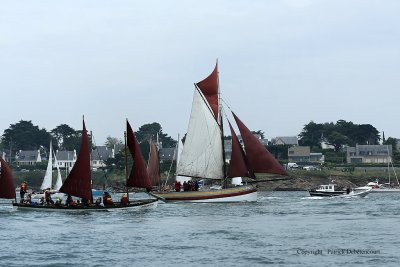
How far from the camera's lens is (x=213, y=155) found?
102 metres

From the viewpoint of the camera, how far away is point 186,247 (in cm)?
5256

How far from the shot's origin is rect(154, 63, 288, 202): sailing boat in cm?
9806

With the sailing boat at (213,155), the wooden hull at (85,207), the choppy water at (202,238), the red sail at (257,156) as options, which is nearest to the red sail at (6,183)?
the wooden hull at (85,207)

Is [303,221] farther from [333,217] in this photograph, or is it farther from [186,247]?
[186,247]

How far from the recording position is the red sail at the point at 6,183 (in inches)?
3238

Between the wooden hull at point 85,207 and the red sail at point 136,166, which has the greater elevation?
the red sail at point 136,166

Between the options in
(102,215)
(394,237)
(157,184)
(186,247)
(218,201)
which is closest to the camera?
(186,247)

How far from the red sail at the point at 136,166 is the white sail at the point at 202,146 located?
17.8 meters

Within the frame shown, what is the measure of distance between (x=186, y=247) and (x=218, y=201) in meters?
45.9

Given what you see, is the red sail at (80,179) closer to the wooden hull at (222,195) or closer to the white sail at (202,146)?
the wooden hull at (222,195)

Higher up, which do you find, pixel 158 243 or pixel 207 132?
pixel 207 132

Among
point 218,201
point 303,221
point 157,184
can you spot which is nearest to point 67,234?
point 303,221

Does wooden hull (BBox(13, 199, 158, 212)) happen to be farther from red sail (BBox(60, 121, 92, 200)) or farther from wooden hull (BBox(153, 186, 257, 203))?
wooden hull (BBox(153, 186, 257, 203))

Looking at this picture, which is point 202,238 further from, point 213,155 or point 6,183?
point 213,155
